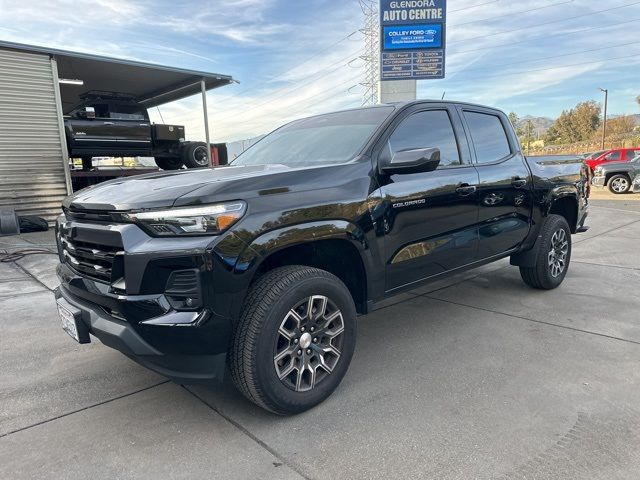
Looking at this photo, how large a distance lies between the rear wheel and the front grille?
19.8 meters

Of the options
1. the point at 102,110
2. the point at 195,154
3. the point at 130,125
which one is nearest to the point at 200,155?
the point at 195,154

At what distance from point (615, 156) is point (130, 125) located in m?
19.0

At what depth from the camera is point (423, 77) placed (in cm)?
1474

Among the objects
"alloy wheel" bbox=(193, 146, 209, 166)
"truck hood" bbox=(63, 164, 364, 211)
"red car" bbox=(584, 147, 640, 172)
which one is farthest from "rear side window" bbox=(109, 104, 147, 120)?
"red car" bbox=(584, 147, 640, 172)

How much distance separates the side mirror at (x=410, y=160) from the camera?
2906 millimetres

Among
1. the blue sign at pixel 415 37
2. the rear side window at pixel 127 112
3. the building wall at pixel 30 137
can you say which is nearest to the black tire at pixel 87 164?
the rear side window at pixel 127 112

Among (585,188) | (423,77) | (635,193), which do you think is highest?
(423,77)

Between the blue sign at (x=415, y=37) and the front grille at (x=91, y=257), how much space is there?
13940 mm

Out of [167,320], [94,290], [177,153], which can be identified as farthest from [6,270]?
[177,153]

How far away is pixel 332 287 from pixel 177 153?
1106 cm

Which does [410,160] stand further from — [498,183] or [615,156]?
[615,156]

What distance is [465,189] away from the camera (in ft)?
11.9

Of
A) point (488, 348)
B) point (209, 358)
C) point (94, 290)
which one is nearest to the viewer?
point (209, 358)

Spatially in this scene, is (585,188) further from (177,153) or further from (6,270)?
(177,153)
